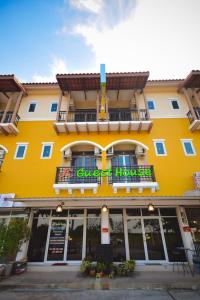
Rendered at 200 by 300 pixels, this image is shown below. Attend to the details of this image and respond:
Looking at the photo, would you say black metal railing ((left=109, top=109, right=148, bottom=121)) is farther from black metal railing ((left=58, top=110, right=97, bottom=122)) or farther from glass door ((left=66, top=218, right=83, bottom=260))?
glass door ((left=66, top=218, right=83, bottom=260))

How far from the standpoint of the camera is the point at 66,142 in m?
11.8

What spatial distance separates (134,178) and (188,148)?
4.21 metres

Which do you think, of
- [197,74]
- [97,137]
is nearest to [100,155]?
[97,137]

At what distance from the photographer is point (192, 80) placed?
1258 centimetres

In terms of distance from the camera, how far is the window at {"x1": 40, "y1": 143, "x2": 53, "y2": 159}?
36.8ft

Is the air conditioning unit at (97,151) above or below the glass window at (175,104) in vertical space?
below

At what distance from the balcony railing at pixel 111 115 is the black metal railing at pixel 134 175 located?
13.5 feet

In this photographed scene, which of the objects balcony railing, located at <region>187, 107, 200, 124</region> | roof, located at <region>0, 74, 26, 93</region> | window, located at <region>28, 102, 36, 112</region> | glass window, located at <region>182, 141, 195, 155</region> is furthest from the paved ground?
roof, located at <region>0, 74, 26, 93</region>

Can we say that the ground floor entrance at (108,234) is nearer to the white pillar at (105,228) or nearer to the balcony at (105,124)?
the white pillar at (105,228)

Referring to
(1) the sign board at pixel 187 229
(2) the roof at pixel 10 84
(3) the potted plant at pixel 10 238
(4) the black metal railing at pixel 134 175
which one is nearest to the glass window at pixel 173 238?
(1) the sign board at pixel 187 229

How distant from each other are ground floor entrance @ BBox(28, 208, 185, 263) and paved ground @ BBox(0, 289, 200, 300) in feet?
10.4

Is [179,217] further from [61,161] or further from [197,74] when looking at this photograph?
[197,74]

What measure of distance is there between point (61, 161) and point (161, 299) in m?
8.20

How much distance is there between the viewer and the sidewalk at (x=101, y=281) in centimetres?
625
